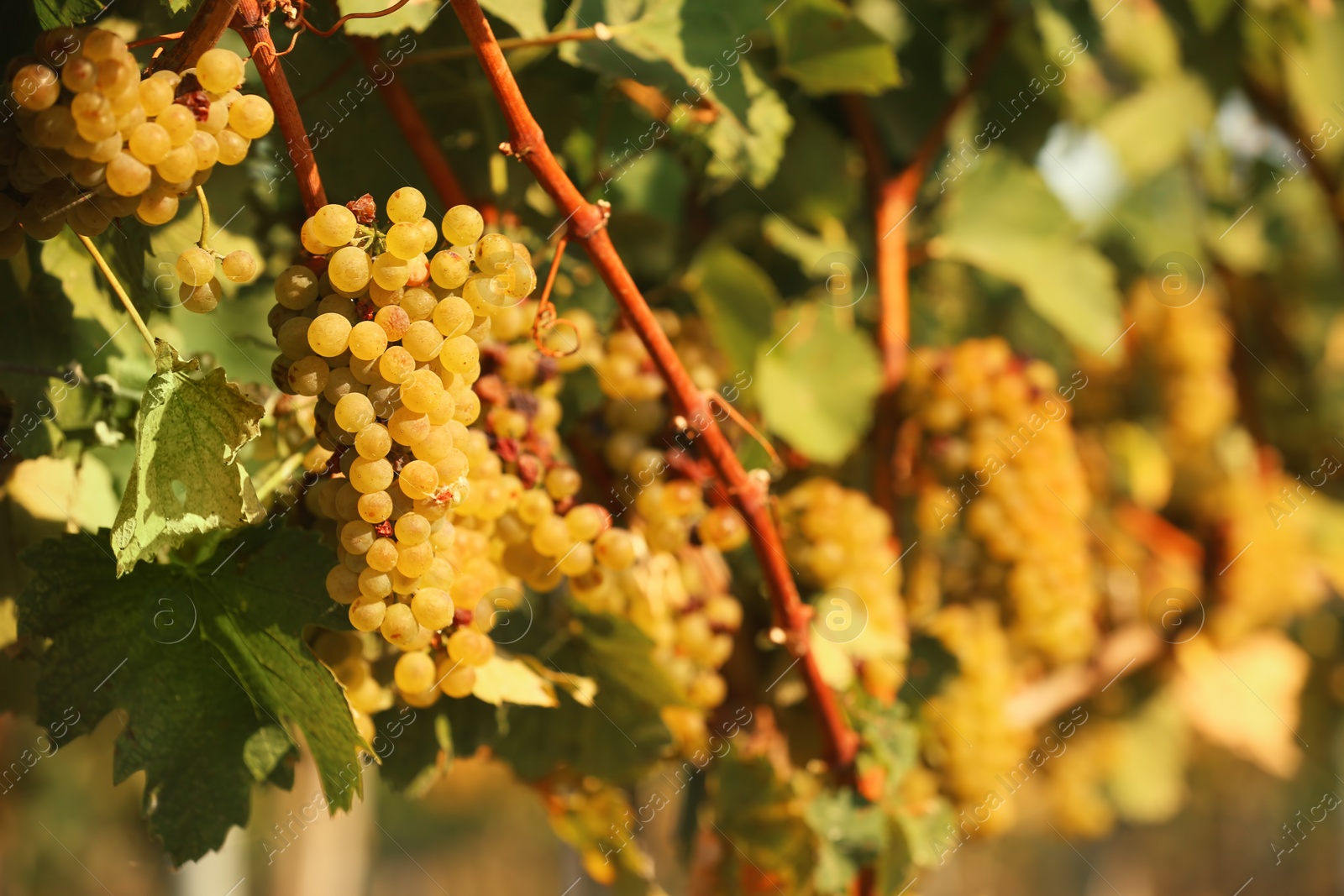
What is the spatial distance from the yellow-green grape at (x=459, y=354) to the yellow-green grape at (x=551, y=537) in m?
0.16

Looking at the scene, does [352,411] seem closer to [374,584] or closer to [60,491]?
[374,584]

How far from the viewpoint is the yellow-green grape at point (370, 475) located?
45 cm

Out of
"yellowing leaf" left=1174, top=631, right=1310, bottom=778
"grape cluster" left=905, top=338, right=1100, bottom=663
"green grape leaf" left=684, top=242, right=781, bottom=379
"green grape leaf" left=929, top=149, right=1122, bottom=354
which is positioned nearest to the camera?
"green grape leaf" left=684, top=242, right=781, bottom=379

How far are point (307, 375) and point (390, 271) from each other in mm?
63

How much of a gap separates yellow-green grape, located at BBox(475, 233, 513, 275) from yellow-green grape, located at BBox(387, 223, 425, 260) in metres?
0.03

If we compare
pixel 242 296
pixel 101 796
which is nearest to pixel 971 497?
pixel 242 296

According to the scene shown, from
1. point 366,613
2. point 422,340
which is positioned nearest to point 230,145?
point 422,340

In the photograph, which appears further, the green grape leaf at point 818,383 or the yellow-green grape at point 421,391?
the green grape leaf at point 818,383

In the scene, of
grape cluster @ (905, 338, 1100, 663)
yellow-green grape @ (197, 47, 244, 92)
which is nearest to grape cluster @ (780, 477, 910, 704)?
grape cluster @ (905, 338, 1100, 663)

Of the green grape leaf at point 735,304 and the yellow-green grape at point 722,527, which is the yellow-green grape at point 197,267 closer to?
the yellow-green grape at point 722,527

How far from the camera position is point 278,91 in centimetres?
Result: 45

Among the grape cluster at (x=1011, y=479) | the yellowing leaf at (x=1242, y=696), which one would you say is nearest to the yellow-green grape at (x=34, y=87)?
the grape cluster at (x=1011, y=479)

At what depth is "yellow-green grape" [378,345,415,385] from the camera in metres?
0.44

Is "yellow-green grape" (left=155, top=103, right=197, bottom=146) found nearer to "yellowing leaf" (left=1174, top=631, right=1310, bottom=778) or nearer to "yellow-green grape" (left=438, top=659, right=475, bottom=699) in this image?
"yellow-green grape" (left=438, top=659, right=475, bottom=699)
